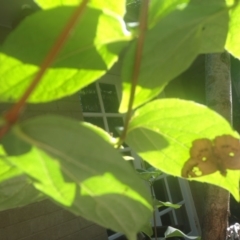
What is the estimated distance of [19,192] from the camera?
0.41 m

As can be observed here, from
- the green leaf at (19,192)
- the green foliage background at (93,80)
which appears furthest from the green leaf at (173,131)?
the green leaf at (19,192)

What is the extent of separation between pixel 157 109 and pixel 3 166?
0.46 ft

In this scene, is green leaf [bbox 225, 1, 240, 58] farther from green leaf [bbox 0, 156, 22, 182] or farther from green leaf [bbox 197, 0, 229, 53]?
green leaf [bbox 0, 156, 22, 182]

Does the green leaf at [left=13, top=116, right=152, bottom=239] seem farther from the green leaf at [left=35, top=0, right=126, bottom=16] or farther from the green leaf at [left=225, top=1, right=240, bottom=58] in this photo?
the green leaf at [left=225, top=1, right=240, bottom=58]

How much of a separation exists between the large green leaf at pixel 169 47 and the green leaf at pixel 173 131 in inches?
1.5

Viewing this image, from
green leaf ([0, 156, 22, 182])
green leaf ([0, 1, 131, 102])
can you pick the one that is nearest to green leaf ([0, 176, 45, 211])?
green leaf ([0, 156, 22, 182])

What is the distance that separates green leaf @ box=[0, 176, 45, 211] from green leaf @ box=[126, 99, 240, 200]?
0.35ft

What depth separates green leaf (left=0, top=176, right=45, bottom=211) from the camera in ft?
1.33

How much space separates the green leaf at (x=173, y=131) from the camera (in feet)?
1.18

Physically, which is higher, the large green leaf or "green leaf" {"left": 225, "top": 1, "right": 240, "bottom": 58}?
the large green leaf

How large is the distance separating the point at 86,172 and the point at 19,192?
0.16 metres

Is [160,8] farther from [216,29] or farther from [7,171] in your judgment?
[7,171]

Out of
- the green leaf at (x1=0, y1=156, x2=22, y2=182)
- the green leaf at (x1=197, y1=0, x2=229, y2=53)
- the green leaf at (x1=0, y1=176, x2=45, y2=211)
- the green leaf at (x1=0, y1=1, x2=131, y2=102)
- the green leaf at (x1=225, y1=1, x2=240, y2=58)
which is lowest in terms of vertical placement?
the green leaf at (x1=0, y1=176, x2=45, y2=211)

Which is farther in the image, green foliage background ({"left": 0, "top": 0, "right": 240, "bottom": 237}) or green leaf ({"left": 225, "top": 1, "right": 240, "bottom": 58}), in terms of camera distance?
green leaf ({"left": 225, "top": 1, "right": 240, "bottom": 58})
